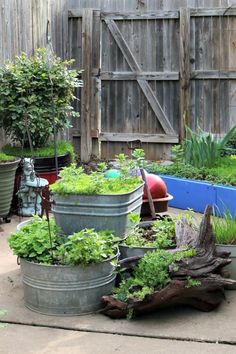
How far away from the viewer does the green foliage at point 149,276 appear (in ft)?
14.1

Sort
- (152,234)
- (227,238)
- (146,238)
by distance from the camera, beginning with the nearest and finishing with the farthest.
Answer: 1. (227,238)
2. (146,238)
3. (152,234)

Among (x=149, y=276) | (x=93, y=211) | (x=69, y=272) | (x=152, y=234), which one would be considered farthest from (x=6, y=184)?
(x=149, y=276)

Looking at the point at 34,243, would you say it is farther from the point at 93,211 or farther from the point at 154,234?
the point at 154,234

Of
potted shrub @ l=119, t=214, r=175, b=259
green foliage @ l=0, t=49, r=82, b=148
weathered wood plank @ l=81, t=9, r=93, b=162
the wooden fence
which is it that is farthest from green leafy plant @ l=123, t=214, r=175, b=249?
weathered wood plank @ l=81, t=9, r=93, b=162

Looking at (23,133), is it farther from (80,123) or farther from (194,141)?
(80,123)

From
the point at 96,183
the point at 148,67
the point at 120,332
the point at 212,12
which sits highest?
the point at 212,12

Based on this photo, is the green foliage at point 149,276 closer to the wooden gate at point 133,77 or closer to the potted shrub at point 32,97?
the potted shrub at point 32,97

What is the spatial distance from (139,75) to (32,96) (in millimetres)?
→ 3063

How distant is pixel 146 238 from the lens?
16.8ft

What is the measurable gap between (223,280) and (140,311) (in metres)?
0.61

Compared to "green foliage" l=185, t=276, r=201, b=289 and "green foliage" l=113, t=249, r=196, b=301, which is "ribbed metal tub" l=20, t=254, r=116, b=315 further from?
"green foliage" l=185, t=276, r=201, b=289

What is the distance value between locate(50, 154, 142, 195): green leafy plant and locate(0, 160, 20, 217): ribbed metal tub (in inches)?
66.7

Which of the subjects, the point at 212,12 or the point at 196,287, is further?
the point at 212,12

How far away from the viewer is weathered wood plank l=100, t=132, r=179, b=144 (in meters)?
10.2
